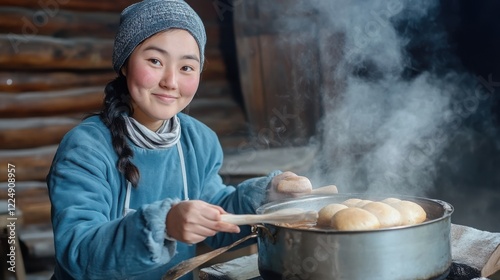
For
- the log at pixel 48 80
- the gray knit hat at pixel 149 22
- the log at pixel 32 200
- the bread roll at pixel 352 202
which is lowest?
the log at pixel 32 200

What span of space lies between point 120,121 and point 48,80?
2.29 metres

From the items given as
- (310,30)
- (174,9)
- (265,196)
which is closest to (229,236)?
(265,196)

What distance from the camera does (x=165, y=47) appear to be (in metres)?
1.90

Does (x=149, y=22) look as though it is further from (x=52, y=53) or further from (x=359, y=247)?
(x=52, y=53)

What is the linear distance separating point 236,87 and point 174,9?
297cm

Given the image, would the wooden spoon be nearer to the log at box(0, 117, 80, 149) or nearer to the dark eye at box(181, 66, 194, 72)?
the dark eye at box(181, 66, 194, 72)

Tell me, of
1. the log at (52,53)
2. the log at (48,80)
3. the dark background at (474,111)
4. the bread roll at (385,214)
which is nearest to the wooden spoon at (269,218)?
the bread roll at (385,214)

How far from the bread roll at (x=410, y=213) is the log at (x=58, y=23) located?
304cm

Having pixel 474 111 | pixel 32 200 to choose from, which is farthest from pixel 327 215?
pixel 32 200

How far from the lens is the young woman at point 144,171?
1.58 metres

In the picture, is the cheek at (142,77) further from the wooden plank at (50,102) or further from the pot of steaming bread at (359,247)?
the wooden plank at (50,102)

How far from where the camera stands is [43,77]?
4055 millimetres

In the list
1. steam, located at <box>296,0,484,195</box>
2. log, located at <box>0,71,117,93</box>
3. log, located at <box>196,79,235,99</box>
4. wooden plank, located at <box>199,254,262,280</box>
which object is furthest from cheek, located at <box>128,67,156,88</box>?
log, located at <box>196,79,235,99</box>

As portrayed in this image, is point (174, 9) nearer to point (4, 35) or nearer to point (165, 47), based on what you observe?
point (165, 47)
